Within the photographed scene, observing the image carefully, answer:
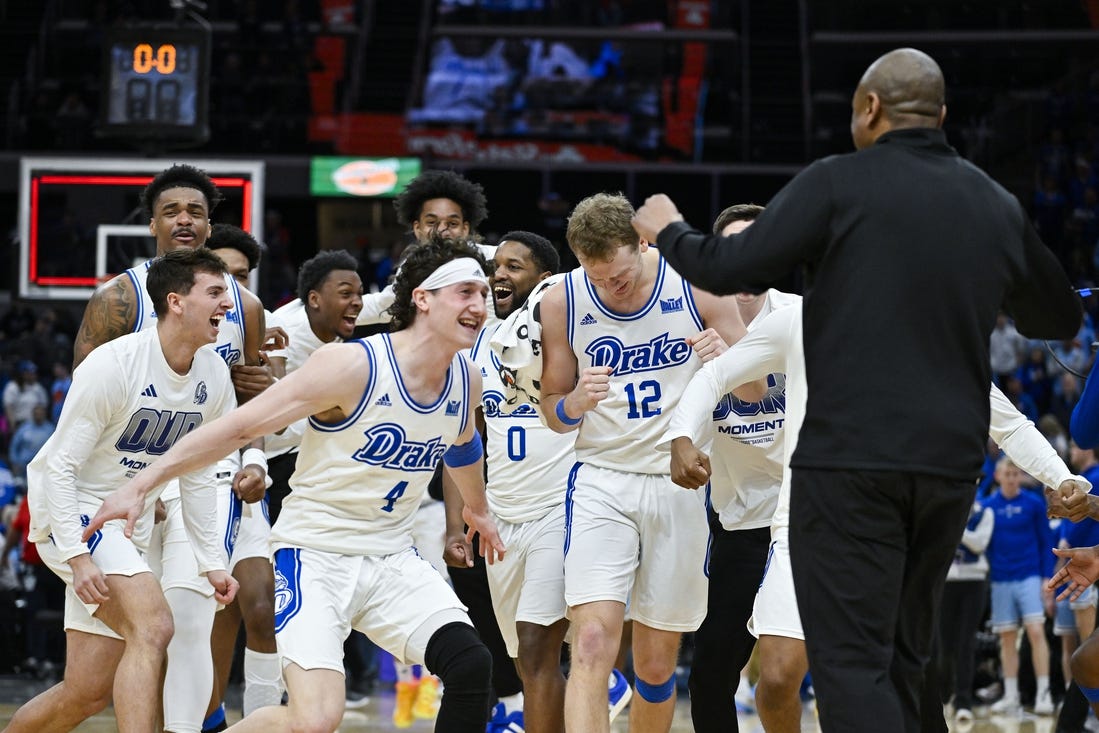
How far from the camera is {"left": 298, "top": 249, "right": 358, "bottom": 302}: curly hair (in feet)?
26.6

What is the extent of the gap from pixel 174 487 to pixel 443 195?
8.05 feet

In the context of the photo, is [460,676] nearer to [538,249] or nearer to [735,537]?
[735,537]

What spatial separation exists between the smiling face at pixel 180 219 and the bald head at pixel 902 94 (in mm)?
3933

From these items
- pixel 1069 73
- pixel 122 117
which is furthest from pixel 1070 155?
pixel 122 117

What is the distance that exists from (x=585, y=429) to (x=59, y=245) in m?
7.63

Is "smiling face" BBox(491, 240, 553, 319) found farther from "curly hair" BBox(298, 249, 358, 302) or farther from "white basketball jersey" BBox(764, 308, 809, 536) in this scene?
"white basketball jersey" BBox(764, 308, 809, 536)

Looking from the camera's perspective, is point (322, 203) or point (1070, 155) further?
point (322, 203)

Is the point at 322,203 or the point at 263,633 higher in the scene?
the point at 322,203

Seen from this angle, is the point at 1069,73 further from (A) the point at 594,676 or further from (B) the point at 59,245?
(A) the point at 594,676

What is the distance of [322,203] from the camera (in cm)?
2747

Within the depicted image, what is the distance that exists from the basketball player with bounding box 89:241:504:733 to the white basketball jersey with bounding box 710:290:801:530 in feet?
4.21

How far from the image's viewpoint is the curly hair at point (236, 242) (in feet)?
25.5

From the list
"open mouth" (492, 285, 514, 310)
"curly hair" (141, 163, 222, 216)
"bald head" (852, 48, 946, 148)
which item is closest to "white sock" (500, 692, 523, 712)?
"open mouth" (492, 285, 514, 310)

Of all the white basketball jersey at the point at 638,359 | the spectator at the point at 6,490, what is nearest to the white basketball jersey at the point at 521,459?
the white basketball jersey at the point at 638,359
